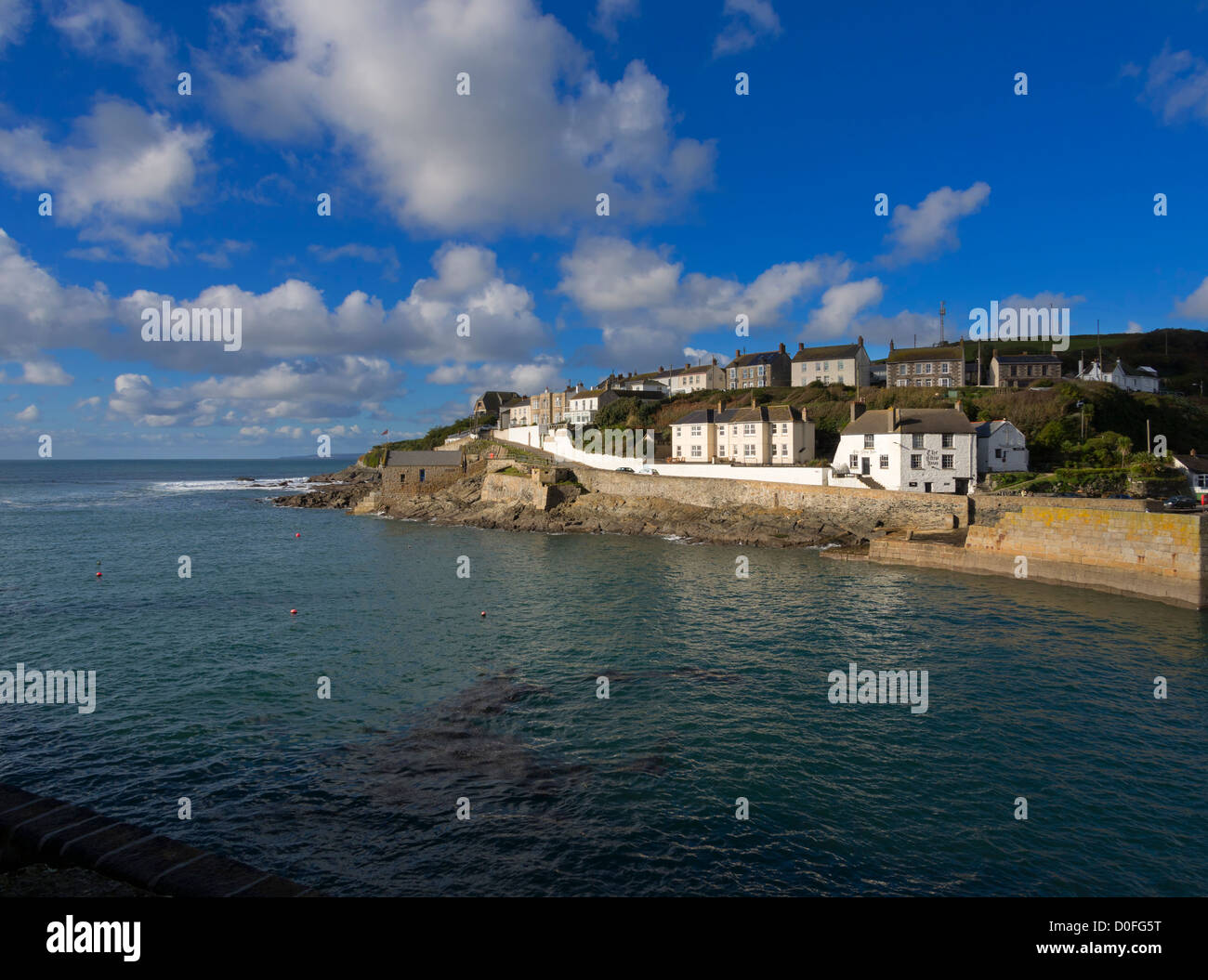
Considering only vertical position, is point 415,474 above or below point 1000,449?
below

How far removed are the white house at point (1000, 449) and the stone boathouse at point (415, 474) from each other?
4794cm

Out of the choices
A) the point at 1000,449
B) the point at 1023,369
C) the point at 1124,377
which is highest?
the point at 1023,369

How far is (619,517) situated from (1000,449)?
27279mm

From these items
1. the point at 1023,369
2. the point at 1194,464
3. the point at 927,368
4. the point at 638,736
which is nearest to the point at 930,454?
the point at 1194,464

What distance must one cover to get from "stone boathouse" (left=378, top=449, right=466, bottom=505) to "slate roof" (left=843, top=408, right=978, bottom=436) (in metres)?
41.2

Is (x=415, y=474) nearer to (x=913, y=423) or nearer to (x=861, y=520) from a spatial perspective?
(x=861, y=520)

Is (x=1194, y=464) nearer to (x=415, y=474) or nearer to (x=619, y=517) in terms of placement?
(x=619, y=517)

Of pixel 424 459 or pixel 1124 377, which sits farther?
pixel 424 459

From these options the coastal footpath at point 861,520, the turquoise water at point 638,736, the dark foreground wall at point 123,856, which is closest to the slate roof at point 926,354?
the coastal footpath at point 861,520

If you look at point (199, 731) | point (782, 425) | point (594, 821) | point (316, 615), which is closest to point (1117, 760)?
point (594, 821)

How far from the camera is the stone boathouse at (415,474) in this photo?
65.9 m

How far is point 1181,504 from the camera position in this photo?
31016 mm

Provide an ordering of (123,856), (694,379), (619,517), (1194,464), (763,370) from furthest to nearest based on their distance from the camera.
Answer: (694,379), (763,370), (619,517), (1194,464), (123,856)

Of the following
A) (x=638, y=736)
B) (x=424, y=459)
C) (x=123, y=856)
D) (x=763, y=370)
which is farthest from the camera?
(x=763, y=370)
